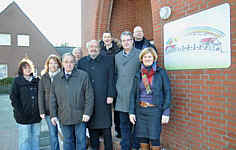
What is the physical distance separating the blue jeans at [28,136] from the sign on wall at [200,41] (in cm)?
261

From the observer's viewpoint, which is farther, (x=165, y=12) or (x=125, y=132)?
(x=165, y=12)

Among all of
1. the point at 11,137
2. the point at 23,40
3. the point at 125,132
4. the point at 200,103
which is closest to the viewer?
the point at 200,103

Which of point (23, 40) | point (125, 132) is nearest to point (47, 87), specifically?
point (125, 132)

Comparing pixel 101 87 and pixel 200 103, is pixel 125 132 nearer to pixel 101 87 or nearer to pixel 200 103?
pixel 101 87

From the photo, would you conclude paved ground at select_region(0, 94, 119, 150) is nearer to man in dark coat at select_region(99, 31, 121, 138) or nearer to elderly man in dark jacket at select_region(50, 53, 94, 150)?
elderly man in dark jacket at select_region(50, 53, 94, 150)

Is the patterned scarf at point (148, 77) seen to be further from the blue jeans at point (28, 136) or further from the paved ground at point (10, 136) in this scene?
the paved ground at point (10, 136)

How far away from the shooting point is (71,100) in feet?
10.7

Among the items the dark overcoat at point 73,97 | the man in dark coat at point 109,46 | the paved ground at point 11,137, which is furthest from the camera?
the paved ground at point 11,137

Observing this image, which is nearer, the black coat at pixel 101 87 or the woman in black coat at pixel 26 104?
the black coat at pixel 101 87

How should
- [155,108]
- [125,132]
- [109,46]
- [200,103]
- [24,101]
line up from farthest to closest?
[109,46], [24,101], [125,132], [200,103], [155,108]

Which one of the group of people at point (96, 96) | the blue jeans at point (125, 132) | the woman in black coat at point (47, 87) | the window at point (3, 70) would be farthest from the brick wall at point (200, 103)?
the window at point (3, 70)

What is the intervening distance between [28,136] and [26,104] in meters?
0.58

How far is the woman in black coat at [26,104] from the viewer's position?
3.61m

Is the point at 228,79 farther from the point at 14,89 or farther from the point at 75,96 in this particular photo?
the point at 14,89
